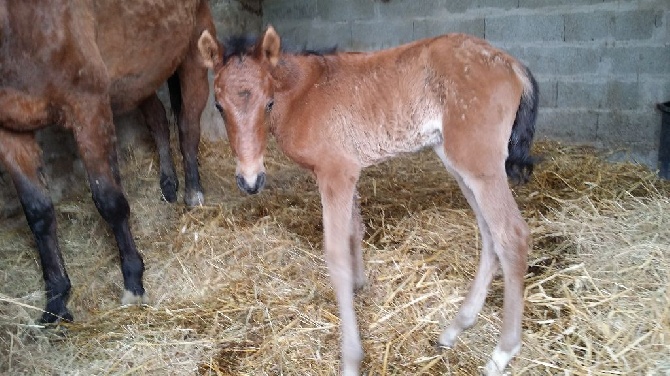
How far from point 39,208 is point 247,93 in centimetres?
135

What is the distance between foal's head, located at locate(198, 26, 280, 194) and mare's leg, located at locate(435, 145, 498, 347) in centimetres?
77

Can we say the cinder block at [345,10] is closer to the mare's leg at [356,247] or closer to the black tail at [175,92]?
the black tail at [175,92]

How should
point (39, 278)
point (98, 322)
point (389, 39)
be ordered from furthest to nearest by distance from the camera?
point (389, 39) → point (39, 278) → point (98, 322)

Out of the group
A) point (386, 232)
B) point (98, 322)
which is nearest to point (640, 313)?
point (386, 232)

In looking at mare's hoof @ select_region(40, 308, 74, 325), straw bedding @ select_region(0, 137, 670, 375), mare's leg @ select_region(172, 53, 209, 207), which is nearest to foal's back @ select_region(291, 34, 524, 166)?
straw bedding @ select_region(0, 137, 670, 375)

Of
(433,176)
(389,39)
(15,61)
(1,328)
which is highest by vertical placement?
(15,61)

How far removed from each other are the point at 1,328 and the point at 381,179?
2.62 metres

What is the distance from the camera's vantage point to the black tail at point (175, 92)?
4163 mm

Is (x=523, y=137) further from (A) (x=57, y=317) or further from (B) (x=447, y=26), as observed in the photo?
(B) (x=447, y=26)

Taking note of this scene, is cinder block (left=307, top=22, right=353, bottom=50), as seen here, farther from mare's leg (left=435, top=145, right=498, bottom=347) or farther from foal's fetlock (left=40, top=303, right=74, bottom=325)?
foal's fetlock (left=40, top=303, right=74, bottom=325)

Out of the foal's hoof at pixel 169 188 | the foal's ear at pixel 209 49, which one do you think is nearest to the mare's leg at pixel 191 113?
the foal's hoof at pixel 169 188

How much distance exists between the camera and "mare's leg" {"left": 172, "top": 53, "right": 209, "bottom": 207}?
3994mm

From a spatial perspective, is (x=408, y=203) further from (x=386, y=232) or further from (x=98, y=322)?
(x=98, y=322)

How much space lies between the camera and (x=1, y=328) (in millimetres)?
2471
